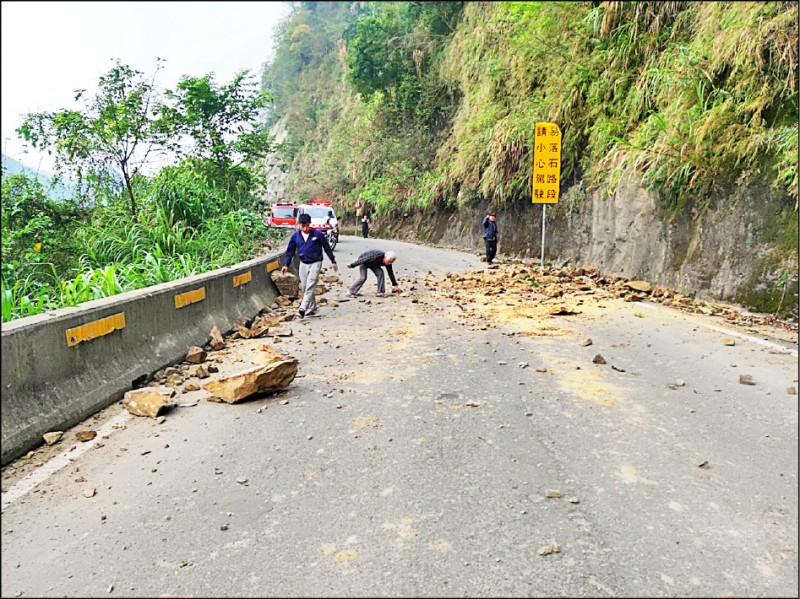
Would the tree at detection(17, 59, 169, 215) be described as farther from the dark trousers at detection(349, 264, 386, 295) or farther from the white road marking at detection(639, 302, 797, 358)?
the white road marking at detection(639, 302, 797, 358)

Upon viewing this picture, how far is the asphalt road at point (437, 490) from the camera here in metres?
2.85

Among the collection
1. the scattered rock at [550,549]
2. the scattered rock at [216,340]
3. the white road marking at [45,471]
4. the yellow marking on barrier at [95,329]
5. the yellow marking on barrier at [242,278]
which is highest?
the yellow marking on barrier at [95,329]

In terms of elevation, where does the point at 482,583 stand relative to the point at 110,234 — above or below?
below

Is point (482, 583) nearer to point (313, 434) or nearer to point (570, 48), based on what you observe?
point (313, 434)

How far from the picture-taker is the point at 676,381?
6121 millimetres

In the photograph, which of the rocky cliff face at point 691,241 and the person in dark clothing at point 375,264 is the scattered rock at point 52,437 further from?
the rocky cliff face at point 691,241

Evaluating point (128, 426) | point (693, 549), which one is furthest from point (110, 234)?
point (693, 549)

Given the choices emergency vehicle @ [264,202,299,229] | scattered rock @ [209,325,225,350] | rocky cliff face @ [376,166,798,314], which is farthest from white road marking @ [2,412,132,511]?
emergency vehicle @ [264,202,299,229]

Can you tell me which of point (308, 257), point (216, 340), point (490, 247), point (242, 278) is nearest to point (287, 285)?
point (308, 257)

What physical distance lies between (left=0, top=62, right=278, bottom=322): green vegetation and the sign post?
788 cm

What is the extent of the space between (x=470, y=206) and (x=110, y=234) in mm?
19796

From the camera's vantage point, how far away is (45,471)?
4094 millimetres

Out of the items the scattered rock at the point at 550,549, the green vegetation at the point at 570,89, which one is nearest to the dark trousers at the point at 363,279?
the green vegetation at the point at 570,89

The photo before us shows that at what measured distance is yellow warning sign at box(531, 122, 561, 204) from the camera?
1741cm
